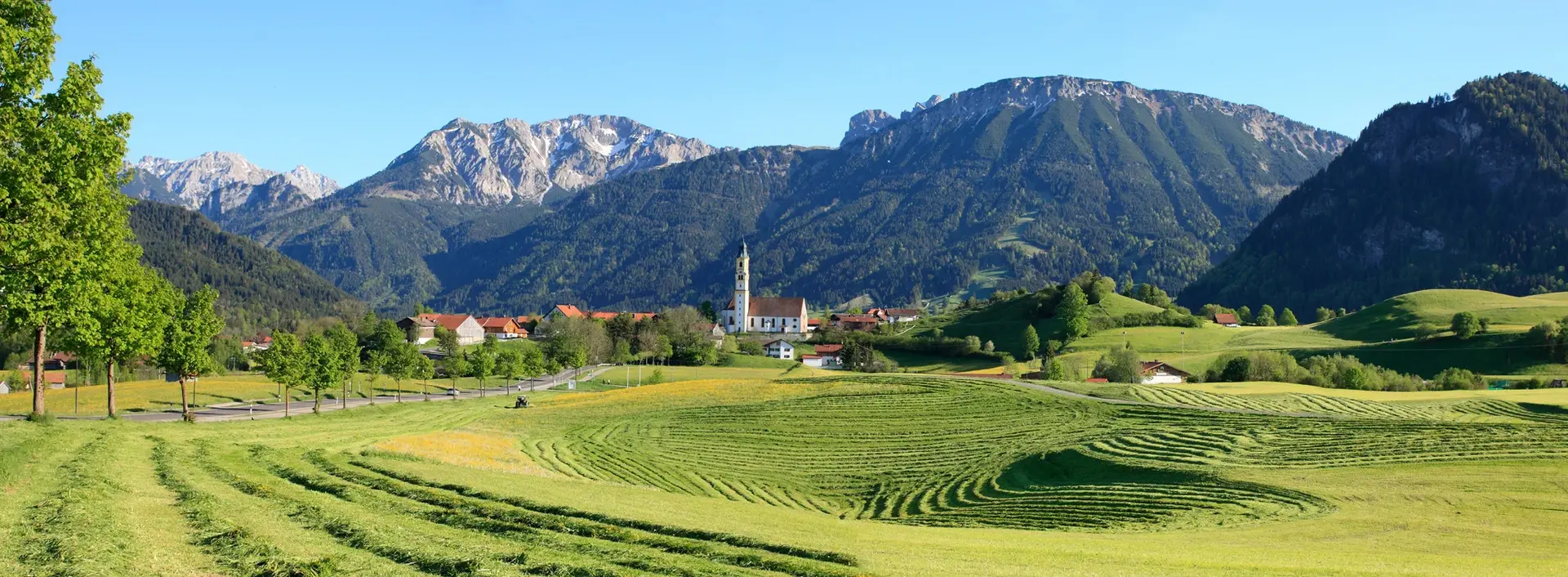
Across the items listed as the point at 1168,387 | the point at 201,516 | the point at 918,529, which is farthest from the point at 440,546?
the point at 1168,387

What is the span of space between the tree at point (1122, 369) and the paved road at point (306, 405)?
60548 millimetres

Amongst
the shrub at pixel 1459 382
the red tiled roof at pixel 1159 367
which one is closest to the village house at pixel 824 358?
the red tiled roof at pixel 1159 367

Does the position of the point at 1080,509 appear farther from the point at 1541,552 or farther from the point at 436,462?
the point at 436,462

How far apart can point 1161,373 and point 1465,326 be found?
4460 cm

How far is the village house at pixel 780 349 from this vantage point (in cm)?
17225

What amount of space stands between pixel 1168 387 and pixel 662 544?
6292 centimetres

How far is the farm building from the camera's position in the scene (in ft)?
364

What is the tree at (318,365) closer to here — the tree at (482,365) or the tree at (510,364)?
the tree at (482,365)

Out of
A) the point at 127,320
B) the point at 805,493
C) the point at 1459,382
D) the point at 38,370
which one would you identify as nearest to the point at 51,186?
the point at 38,370

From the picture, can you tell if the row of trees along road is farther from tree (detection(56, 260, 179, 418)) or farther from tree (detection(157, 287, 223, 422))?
tree (detection(157, 287, 223, 422))

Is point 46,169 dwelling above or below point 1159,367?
above

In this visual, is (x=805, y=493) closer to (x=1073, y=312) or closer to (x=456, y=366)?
(x=456, y=366)

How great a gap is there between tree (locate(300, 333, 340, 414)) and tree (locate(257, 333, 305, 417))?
25.3 inches

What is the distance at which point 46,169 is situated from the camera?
79.7 feet
